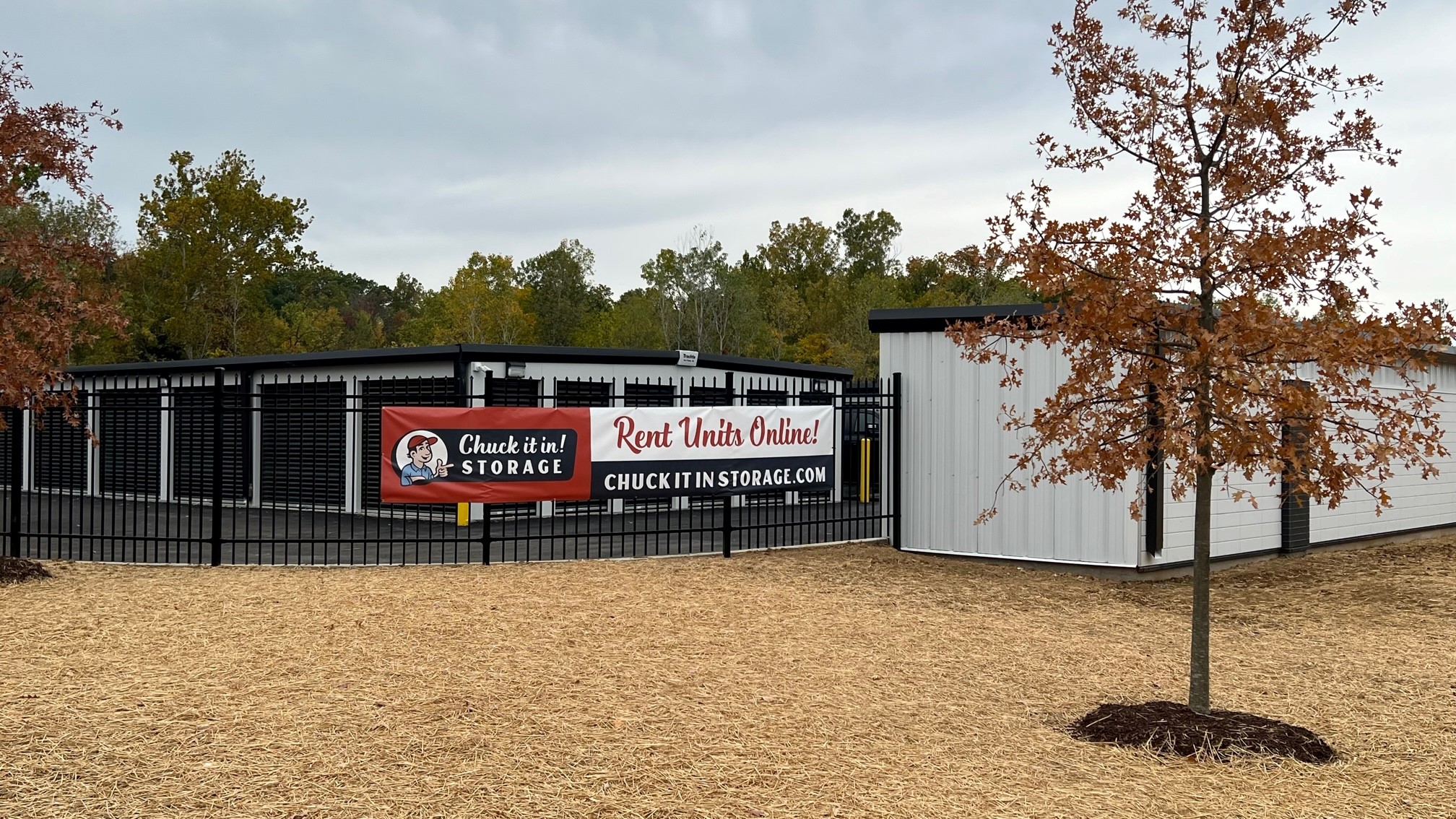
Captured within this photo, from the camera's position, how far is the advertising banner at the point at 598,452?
11844 mm

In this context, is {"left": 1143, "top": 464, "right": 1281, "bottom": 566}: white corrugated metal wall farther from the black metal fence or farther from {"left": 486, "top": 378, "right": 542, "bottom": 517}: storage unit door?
{"left": 486, "top": 378, "right": 542, "bottom": 517}: storage unit door

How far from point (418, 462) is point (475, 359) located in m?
6.77

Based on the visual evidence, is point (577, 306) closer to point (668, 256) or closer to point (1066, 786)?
point (668, 256)

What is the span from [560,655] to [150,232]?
3970cm

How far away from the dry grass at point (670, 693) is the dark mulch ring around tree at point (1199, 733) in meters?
0.15

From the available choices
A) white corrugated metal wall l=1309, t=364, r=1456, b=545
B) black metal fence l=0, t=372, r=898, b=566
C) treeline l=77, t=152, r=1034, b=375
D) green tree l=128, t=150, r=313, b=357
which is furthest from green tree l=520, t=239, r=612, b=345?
white corrugated metal wall l=1309, t=364, r=1456, b=545

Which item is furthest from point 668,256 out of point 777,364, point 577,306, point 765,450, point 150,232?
point 765,450

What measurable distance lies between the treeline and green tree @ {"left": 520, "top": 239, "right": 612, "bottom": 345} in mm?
88

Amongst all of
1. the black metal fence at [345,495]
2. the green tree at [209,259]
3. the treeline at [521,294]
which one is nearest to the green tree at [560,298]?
the treeline at [521,294]

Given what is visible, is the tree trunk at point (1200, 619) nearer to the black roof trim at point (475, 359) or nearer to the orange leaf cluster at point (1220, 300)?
the orange leaf cluster at point (1220, 300)

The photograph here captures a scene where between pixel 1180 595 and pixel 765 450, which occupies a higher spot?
pixel 765 450

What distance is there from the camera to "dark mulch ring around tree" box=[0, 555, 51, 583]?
1044 cm

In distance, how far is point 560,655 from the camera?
768 cm

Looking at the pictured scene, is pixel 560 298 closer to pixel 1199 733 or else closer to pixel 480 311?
pixel 480 311
